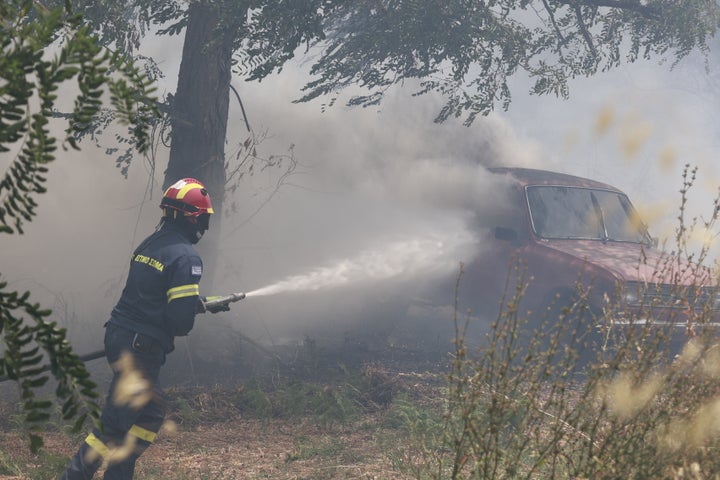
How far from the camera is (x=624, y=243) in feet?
30.8

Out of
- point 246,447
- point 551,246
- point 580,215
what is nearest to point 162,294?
point 246,447

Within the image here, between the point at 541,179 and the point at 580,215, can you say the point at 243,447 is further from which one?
the point at 541,179

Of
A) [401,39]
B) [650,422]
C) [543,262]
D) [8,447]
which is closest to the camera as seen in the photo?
[650,422]

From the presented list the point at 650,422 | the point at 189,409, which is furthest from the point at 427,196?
the point at 650,422

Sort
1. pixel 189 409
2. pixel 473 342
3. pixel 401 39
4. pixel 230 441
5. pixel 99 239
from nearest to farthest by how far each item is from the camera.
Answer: pixel 230 441 < pixel 189 409 < pixel 401 39 < pixel 473 342 < pixel 99 239

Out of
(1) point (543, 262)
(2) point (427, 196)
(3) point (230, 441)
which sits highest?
(2) point (427, 196)

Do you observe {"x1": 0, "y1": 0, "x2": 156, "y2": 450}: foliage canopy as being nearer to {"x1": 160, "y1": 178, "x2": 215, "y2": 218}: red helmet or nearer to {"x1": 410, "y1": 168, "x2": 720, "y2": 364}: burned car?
{"x1": 160, "y1": 178, "x2": 215, "y2": 218}: red helmet

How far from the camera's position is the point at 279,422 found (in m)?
6.66

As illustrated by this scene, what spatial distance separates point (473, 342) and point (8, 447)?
599cm

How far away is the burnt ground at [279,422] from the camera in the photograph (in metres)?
5.25

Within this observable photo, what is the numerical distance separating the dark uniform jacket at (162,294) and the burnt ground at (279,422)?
0.97 meters

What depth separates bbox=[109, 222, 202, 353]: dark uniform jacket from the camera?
4840mm

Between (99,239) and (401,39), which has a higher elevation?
(401,39)

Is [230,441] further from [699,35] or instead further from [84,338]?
[699,35]
